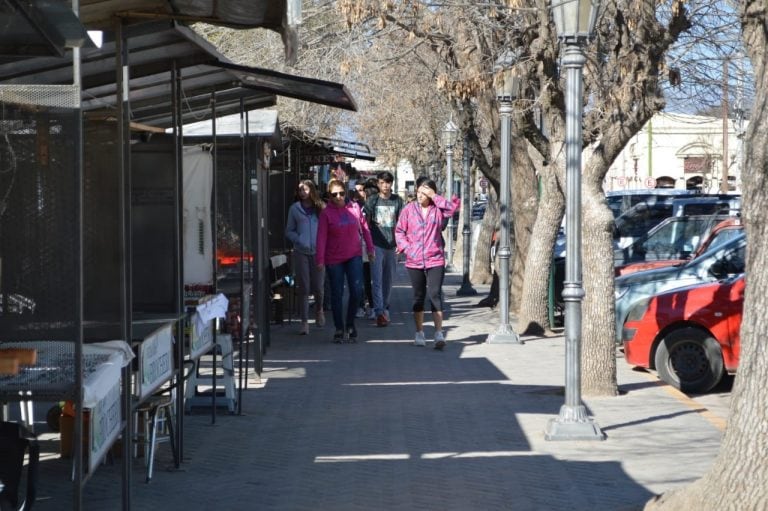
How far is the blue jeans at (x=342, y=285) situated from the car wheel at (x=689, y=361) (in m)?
4.30

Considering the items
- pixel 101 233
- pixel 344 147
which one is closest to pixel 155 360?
pixel 101 233

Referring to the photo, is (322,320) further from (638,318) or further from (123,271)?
(123,271)

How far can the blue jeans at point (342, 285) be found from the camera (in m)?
15.5

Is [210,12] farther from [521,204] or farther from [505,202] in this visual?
[521,204]

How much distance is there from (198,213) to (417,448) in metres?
3.96

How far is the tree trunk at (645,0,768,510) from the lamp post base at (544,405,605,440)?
2695 mm

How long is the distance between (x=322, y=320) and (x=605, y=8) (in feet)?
22.7

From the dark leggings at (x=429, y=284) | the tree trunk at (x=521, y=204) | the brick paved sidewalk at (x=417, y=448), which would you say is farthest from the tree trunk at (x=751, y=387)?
the tree trunk at (x=521, y=204)

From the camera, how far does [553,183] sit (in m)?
16.3

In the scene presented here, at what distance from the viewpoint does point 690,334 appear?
12.6 m

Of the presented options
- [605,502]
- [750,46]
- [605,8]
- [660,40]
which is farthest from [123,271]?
[605,8]

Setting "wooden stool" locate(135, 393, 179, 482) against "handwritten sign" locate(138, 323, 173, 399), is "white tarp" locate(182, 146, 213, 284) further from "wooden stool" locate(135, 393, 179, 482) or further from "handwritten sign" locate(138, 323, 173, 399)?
"handwritten sign" locate(138, 323, 173, 399)

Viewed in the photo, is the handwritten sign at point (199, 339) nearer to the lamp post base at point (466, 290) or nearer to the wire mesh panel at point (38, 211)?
the wire mesh panel at point (38, 211)

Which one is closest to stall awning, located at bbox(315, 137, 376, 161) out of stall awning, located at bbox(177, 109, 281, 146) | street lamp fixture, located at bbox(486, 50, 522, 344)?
street lamp fixture, located at bbox(486, 50, 522, 344)
